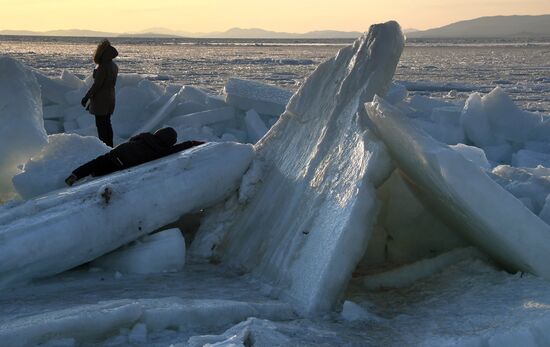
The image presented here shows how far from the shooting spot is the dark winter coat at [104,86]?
7.42 m

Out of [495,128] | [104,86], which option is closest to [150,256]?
[104,86]

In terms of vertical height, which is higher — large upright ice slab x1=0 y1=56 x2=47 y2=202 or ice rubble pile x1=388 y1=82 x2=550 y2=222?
large upright ice slab x1=0 y1=56 x2=47 y2=202

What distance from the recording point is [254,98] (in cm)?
923

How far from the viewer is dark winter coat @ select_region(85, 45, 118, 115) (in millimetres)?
7418

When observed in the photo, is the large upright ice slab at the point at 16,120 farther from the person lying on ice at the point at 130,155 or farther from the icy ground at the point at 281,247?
the person lying on ice at the point at 130,155

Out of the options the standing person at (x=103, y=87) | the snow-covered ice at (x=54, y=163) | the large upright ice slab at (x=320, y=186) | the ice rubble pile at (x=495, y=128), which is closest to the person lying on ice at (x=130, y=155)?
the snow-covered ice at (x=54, y=163)

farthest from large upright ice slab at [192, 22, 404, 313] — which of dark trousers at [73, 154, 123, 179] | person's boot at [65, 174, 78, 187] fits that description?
person's boot at [65, 174, 78, 187]

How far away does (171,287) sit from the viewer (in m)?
3.75

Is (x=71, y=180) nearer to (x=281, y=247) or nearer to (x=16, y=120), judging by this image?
(x=16, y=120)

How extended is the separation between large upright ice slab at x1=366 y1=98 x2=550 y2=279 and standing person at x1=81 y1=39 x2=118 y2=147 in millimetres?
4506

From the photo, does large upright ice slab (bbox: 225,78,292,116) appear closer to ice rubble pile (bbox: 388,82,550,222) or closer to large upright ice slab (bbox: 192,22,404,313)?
ice rubble pile (bbox: 388,82,550,222)

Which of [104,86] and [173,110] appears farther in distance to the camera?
[173,110]

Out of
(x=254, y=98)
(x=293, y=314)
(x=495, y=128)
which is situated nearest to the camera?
(x=293, y=314)

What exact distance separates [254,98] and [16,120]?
3795 millimetres
